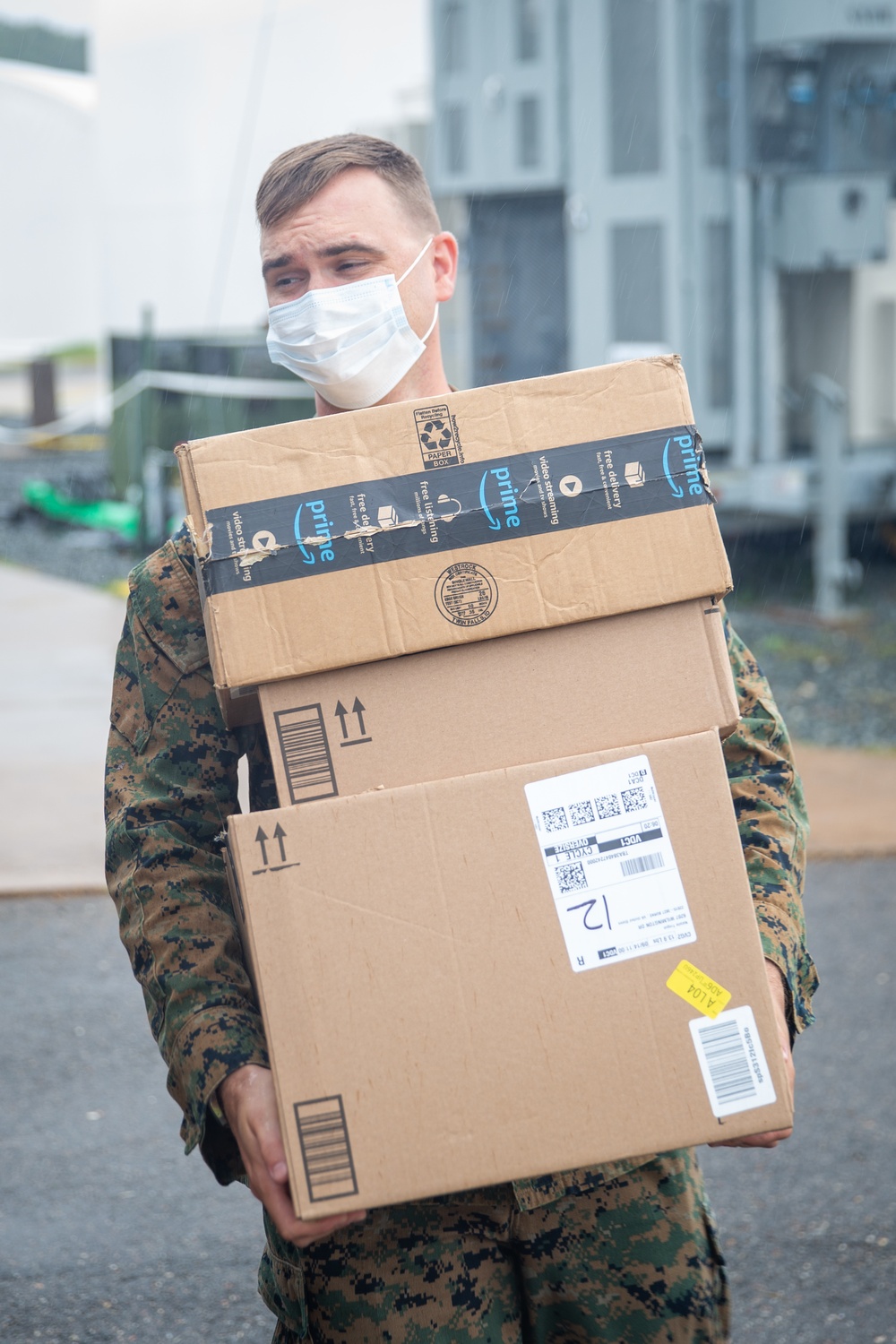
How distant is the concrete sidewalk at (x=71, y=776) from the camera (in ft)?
16.5

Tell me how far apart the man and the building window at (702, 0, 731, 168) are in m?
6.09

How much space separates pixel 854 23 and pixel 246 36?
367cm

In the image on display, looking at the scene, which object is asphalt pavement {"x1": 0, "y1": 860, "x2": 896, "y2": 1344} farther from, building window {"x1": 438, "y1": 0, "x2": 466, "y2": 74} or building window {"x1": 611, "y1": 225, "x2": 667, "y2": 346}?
building window {"x1": 438, "y1": 0, "x2": 466, "y2": 74}

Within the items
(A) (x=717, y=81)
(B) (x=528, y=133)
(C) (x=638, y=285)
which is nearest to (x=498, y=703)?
(C) (x=638, y=285)

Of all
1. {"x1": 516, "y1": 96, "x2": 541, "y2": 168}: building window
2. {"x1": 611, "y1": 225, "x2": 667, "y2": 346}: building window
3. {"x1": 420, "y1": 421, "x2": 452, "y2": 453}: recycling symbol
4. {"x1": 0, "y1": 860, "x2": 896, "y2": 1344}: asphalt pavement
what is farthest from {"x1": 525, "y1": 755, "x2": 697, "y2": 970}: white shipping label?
{"x1": 516, "y1": 96, "x2": 541, "y2": 168}: building window

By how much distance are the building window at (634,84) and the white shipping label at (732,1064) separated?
6684 millimetres

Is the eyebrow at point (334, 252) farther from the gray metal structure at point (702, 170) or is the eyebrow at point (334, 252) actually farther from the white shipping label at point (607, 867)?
the gray metal structure at point (702, 170)

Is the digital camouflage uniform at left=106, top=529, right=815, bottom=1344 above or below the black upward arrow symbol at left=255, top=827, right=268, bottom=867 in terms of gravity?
below

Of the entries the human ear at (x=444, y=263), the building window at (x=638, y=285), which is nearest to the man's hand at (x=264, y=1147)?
the human ear at (x=444, y=263)

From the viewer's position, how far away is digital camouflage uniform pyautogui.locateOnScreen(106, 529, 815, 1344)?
1573 millimetres

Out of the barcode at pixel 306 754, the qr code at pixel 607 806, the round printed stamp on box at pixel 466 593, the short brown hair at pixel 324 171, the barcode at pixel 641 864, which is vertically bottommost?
the barcode at pixel 641 864

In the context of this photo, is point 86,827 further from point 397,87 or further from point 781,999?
point 397,87

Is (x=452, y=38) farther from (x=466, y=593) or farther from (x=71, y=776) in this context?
(x=466, y=593)

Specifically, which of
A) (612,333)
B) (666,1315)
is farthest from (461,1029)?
(612,333)
